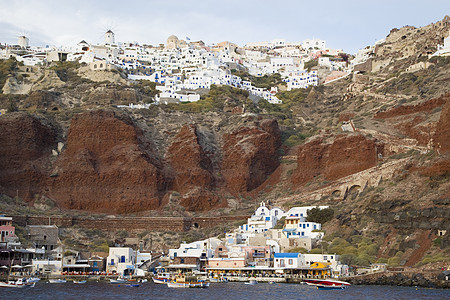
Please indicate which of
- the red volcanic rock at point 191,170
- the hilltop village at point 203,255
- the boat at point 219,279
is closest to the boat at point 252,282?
the hilltop village at point 203,255

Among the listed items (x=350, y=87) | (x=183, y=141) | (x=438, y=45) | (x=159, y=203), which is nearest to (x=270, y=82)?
(x=350, y=87)

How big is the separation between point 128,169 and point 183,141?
8.27 metres

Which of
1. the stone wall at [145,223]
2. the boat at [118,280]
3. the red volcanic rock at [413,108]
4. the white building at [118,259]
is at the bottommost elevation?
the boat at [118,280]

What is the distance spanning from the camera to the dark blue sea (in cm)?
5638

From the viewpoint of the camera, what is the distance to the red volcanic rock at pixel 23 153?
88688 millimetres

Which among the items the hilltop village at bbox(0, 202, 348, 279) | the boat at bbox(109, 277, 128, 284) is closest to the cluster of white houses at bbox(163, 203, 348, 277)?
the hilltop village at bbox(0, 202, 348, 279)

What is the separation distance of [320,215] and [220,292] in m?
21.5

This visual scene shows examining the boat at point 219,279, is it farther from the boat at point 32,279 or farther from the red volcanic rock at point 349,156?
the red volcanic rock at point 349,156

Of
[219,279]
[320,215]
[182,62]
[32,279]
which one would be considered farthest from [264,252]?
[182,62]

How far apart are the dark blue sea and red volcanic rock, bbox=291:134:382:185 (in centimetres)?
2267

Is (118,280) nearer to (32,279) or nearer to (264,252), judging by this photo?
(32,279)

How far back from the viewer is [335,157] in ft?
293

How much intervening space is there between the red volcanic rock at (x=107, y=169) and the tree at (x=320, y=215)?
1849 centimetres

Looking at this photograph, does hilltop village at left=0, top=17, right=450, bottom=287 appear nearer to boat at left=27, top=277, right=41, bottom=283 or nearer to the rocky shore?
the rocky shore
